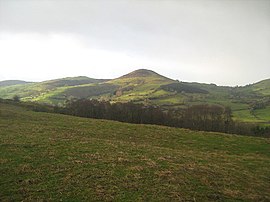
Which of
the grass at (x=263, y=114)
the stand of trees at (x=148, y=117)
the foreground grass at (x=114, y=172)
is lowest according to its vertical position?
the grass at (x=263, y=114)

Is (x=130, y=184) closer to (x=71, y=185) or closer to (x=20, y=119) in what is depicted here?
(x=71, y=185)

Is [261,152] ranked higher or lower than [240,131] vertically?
higher

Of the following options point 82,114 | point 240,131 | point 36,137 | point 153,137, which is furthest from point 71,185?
point 240,131

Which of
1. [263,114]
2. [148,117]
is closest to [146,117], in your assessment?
[148,117]

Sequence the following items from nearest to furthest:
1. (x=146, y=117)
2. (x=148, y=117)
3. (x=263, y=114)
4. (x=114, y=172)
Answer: (x=114, y=172), (x=148, y=117), (x=146, y=117), (x=263, y=114)

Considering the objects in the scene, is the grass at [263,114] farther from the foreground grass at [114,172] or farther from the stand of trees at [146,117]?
the foreground grass at [114,172]

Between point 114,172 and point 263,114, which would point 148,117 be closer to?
point 114,172

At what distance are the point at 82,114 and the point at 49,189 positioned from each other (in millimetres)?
59077

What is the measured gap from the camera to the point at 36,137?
2711 centimetres

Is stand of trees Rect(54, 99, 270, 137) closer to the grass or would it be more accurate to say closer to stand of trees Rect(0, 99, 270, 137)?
stand of trees Rect(0, 99, 270, 137)

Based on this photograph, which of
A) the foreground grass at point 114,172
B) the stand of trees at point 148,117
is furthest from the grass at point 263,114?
the foreground grass at point 114,172

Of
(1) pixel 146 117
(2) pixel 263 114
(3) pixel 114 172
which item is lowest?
(2) pixel 263 114

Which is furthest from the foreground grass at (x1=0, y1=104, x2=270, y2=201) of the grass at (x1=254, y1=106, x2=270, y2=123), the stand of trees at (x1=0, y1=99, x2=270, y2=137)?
the grass at (x1=254, y1=106, x2=270, y2=123)

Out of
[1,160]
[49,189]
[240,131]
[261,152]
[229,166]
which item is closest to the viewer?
[49,189]
